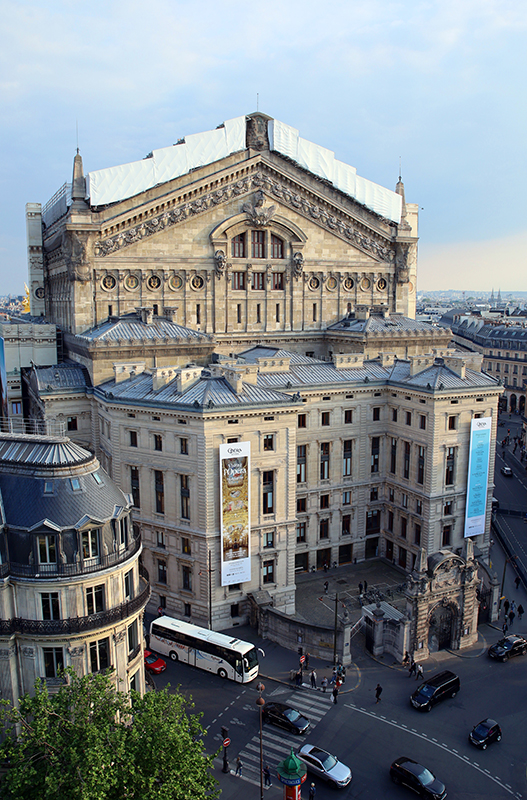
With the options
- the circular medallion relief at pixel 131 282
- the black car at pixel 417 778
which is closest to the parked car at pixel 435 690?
the black car at pixel 417 778

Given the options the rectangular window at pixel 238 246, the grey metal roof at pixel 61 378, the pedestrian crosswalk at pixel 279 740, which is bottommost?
the pedestrian crosswalk at pixel 279 740

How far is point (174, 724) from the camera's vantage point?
29703 millimetres

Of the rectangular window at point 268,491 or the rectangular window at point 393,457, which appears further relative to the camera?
the rectangular window at point 393,457

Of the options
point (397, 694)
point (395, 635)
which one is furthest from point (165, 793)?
point (395, 635)

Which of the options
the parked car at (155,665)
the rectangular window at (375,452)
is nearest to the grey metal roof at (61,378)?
the parked car at (155,665)

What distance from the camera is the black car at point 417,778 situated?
A: 37.7m

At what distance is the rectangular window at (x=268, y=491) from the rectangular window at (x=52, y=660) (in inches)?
972

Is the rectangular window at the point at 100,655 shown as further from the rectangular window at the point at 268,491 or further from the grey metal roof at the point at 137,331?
the grey metal roof at the point at 137,331

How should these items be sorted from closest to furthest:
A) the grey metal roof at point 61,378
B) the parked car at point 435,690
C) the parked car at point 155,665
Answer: the parked car at point 435,690 → the parked car at point 155,665 → the grey metal roof at point 61,378

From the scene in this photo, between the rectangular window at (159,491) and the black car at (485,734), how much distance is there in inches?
1129

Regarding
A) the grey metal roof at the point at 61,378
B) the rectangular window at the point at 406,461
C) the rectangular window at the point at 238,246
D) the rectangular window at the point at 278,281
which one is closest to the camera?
the grey metal roof at the point at 61,378

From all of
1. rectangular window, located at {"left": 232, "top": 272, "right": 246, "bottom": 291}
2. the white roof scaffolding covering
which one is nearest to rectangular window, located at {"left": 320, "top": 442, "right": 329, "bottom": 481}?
rectangular window, located at {"left": 232, "top": 272, "right": 246, "bottom": 291}

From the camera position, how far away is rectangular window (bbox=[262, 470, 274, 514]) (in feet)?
187

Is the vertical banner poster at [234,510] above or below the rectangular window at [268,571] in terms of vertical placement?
above
